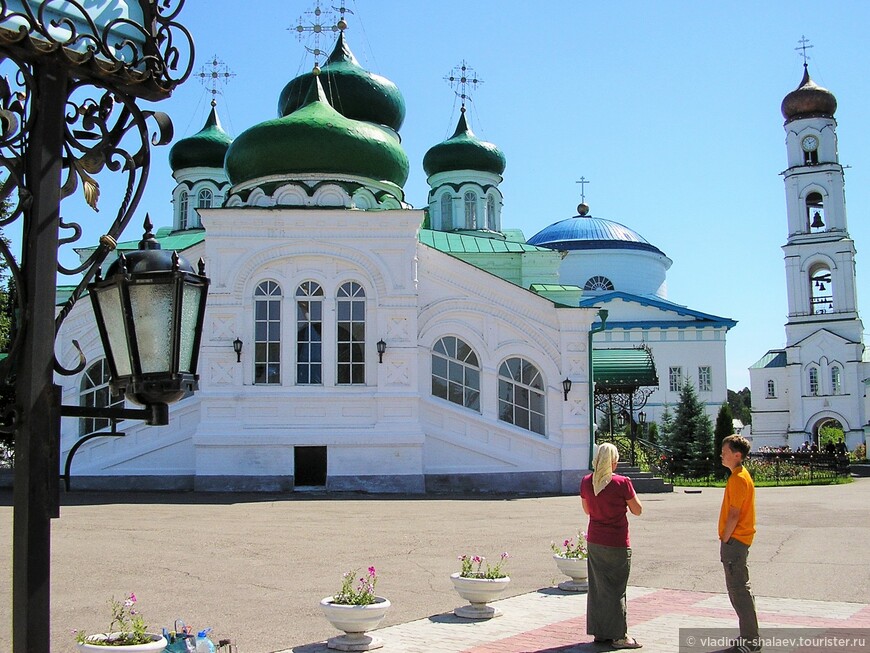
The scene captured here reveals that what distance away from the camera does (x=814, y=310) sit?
A: 55000mm

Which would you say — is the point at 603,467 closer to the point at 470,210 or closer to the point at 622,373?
the point at 622,373

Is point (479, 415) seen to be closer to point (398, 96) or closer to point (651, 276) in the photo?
point (398, 96)

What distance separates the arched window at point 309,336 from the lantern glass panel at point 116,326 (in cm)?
1838

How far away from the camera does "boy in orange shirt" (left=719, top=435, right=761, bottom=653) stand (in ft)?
21.4

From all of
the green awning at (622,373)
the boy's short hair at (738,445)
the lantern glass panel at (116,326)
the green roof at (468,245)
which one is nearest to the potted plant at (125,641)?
the lantern glass panel at (116,326)

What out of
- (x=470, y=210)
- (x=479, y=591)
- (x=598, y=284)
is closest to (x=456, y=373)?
(x=470, y=210)

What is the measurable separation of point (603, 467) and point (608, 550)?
588 mm

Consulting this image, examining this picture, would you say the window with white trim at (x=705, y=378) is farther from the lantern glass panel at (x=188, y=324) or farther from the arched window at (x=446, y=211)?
the lantern glass panel at (x=188, y=324)

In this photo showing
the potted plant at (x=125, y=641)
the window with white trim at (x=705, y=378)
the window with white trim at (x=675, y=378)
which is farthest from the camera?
the window with white trim at (x=705, y=378)

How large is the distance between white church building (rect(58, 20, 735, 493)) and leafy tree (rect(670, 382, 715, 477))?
1043cm

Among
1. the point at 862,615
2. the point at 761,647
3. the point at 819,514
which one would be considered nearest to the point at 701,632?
the point at 761,647

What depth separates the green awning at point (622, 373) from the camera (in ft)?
80.7

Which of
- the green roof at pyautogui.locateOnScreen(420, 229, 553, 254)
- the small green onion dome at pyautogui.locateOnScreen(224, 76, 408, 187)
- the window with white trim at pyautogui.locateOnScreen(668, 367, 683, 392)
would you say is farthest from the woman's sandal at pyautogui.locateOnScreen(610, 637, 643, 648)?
the window with white trim at pyautogui.locateOnScreen(668, 367, 683, 392)

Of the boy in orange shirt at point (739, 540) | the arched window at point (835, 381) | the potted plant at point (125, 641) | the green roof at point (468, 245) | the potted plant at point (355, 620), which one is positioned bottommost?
the potted plant at point (355, 620)
